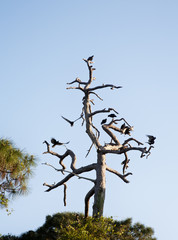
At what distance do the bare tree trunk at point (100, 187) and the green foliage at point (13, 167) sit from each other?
6.95 ft

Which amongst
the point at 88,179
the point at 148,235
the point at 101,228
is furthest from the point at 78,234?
the point at 148,235

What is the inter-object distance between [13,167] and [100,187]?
273 cm

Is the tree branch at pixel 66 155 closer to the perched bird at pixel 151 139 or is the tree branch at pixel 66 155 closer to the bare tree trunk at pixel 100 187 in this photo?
the bare tree trunk at pixel 100 187

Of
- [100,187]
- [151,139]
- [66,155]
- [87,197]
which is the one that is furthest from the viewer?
[66,155]

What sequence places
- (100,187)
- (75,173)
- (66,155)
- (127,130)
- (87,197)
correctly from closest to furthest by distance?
(100,187) → (87,197) → (75,173) → (127,130) → (66,155)

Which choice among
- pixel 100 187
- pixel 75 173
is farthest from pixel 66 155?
pixel 100 187

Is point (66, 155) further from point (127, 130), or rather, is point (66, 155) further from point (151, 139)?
point (151, 139)

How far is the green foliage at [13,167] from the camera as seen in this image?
11688 mm

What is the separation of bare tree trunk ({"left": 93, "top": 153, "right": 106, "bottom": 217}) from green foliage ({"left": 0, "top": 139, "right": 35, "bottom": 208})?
2118mm

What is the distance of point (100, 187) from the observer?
10625mm

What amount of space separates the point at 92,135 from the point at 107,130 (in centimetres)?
47

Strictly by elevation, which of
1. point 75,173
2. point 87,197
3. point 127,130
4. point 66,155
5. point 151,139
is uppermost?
point 127,130

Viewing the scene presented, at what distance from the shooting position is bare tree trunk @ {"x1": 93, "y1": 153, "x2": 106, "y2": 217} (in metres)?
10.4

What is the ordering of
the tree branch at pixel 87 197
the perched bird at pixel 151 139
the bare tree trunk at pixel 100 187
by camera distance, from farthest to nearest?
1. the tree branch at pixel 87 197
2. the bare tree trunk at pixel 100 187
3. the perched bird at pixel 151 139
